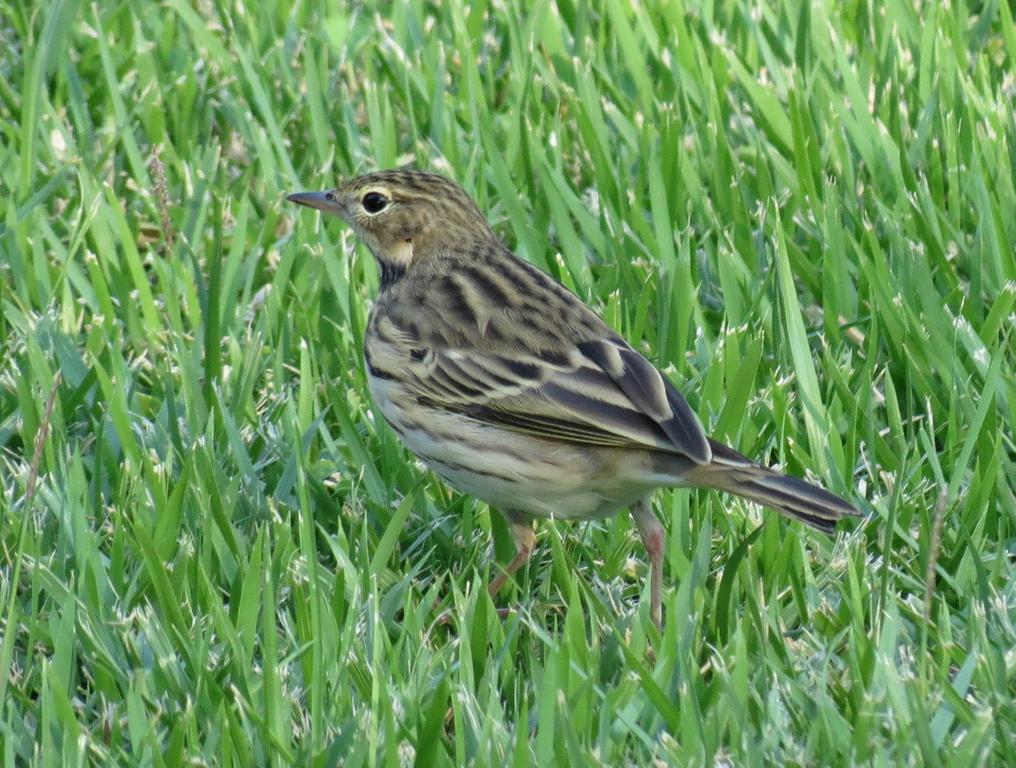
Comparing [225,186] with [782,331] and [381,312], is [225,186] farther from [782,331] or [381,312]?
[782,331]

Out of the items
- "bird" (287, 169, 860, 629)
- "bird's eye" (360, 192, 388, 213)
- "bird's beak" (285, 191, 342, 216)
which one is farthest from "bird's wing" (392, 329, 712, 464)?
"bird's beak" (285, 191, 342, 216)

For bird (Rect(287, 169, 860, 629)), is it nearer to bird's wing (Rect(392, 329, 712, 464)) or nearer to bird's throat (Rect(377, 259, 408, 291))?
bird's wing (Rect(392, 329, 712, 464))

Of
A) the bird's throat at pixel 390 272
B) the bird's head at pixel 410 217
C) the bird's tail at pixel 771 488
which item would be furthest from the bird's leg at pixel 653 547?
the bird's throat at pixel 390 272

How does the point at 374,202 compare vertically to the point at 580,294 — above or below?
above

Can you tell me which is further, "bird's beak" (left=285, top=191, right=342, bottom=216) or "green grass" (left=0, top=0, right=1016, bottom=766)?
"bird's beak" (left=285, top=191, right=342, bottom=216)

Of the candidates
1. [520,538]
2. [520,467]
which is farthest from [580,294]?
[520,467]

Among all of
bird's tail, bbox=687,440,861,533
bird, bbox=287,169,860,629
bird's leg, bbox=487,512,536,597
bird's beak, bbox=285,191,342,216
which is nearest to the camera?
bird's tail, bbox=687,440,861,533

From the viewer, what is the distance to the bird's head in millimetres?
5977

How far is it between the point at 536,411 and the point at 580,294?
63.8 inches

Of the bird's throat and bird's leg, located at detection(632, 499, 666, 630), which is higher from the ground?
the bird's throat

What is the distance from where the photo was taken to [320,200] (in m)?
6.17

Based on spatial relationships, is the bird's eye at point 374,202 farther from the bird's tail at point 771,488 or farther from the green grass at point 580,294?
the bird's tail at point 771,488

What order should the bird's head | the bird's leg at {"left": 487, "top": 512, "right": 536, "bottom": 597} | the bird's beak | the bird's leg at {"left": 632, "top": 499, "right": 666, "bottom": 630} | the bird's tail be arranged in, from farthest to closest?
the bird's beak < the bird's head < the bird's leg at {"left": 487, "top": 512, "right": 536, "bottom": 597} < the bird's leg at {"left": 632, "top": 499, "right": 666, "bottom": 630} < the bird's tail

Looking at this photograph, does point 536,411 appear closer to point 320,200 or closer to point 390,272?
point 390,272
